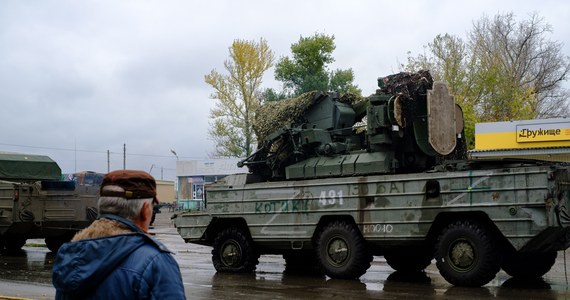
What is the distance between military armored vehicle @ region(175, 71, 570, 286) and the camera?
35.4 feet

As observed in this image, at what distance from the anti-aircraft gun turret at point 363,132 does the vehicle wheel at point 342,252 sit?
1014 millimetres

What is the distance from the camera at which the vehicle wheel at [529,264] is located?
12203mm

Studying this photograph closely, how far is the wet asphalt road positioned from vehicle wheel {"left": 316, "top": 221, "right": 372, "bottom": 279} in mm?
187

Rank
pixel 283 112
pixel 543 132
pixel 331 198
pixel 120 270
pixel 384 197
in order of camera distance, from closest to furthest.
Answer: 1. pixel 120 270
2. pixel 384 197
3. pixel 331 198
4. pixel 283 112
5. pixel 543 132

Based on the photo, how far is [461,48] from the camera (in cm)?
3784

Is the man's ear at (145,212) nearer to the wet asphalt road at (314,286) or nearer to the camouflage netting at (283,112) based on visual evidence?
the wet asphalt road at (314,286)

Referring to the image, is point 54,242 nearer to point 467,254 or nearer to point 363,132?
point 363,132

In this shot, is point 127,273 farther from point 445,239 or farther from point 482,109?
point 482,109

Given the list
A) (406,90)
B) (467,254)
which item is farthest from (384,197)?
(406,90)

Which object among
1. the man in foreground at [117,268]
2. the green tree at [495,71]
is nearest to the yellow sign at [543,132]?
the green tree at [495,71]

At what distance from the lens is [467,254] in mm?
11062

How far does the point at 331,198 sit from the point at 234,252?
96.6 inches

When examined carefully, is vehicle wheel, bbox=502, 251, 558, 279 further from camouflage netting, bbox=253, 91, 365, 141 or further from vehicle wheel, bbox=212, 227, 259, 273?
vehicle wheel, bbox=212, 227, 259, 273

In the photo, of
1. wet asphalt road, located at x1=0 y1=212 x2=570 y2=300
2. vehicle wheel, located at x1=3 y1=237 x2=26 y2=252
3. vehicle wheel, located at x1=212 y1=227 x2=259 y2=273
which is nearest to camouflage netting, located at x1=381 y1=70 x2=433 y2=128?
wet asphalt road, located at x1=0 y1=212 x2=570 y2=300
